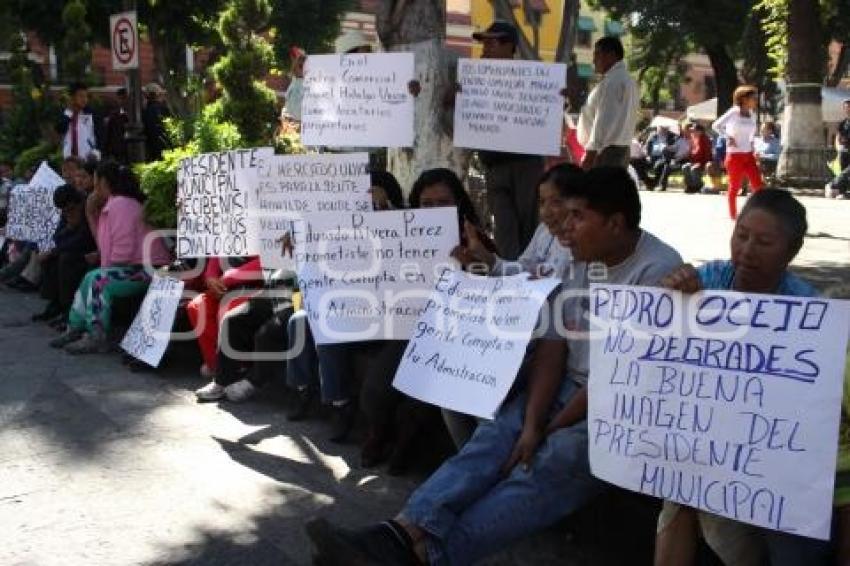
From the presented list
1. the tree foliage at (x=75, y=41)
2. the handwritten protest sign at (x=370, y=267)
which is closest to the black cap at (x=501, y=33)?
the handwritten protest sign at (x=370, y=267)

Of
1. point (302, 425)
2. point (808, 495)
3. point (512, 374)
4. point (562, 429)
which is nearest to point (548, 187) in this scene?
point (512, 374)

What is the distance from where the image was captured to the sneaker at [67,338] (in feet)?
23.0

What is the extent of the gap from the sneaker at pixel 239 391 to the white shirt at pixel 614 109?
280 centimetres

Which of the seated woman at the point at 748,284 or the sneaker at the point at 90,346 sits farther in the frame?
the sneaker at the point at 90,346

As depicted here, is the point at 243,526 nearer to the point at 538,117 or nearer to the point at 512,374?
the point at 512,374

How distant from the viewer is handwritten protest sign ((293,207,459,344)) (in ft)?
15.1

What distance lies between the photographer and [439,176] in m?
4.83

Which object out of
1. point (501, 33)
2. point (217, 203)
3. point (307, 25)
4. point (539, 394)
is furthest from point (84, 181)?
point (307, 25)

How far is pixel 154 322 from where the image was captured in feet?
20.5

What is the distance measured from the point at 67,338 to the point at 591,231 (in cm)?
487

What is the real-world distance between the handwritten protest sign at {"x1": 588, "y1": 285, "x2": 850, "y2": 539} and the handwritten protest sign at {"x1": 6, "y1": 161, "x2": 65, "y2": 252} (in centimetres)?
704

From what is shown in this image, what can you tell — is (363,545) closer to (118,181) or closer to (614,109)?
(614,109)

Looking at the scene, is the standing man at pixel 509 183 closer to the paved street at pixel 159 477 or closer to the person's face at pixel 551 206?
the paved street at pixel 159 477

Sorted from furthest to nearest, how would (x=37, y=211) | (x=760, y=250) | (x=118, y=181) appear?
(x=37, y=211) < (x=118, y=181) < (x=760, y=250)
